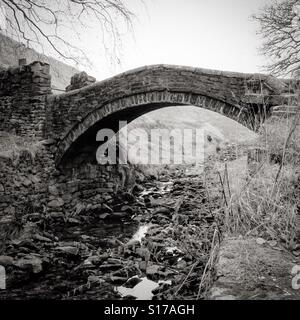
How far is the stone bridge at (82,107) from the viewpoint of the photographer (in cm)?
644

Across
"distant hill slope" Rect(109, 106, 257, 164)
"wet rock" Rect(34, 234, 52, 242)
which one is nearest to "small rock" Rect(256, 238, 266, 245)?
"wet rock" Rect(34, 234, 52, 242)

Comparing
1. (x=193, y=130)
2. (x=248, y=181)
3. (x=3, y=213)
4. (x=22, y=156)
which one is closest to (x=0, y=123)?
(x=22, y=156)

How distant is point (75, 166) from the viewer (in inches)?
392

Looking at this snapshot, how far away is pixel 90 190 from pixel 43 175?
5.91 feet

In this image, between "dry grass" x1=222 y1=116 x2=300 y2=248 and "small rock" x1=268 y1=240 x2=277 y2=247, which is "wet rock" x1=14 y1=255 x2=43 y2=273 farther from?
"small rock" x1=268 y1=240 x2=277 y2=247

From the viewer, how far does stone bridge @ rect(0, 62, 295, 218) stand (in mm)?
6436

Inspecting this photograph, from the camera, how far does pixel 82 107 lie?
8.53 metres

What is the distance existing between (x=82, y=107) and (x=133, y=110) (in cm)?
142

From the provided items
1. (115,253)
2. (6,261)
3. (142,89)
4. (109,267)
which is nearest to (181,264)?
(109,267)

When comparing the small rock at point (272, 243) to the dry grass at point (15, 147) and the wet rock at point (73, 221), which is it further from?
the dry grass at point (15, 147)

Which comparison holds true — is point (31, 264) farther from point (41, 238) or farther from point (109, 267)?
point (41, 238)

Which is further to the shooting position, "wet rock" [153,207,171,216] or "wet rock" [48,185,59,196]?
"wet rock" [48,185,59,196]

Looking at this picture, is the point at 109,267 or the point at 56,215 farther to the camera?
the point at 56,215

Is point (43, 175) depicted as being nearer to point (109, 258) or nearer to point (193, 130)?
point (109, 258)
